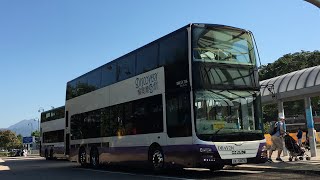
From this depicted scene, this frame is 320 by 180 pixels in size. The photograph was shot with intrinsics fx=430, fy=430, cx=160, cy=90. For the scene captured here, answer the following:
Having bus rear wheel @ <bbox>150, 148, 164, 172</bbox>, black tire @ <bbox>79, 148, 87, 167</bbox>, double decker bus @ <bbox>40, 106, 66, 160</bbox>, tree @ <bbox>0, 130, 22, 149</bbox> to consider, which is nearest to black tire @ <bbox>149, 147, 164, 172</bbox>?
bus rear wheel @ <bbox>150, 148, 164, 172</bbox>

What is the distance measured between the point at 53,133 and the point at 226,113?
27540mm

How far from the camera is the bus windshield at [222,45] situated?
535 inches

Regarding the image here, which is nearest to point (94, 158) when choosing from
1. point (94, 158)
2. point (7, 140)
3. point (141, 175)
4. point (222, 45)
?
point (94, 158)

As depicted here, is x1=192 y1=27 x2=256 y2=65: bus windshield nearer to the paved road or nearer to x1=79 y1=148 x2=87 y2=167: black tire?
the paved road

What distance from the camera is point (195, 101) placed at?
43.1 ft

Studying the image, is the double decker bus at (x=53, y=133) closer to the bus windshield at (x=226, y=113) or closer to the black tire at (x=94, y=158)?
the black tire at (x=94, y=158)

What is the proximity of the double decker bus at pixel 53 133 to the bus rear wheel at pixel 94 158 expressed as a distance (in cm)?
1408

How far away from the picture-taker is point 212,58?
13.6 m

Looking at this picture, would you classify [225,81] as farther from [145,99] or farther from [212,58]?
[145,99]

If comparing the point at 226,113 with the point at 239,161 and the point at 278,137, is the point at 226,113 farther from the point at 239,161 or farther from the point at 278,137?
the point at 278,137

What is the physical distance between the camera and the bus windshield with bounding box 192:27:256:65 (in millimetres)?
13586

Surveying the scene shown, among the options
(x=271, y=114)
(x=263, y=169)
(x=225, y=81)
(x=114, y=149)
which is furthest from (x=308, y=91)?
(x=271, y=114)

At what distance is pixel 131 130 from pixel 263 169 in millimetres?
5285

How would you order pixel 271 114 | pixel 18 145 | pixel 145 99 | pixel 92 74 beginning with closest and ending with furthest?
pixel 145 99, pixel 92 74, pixel 271 114, pixel 18 145
